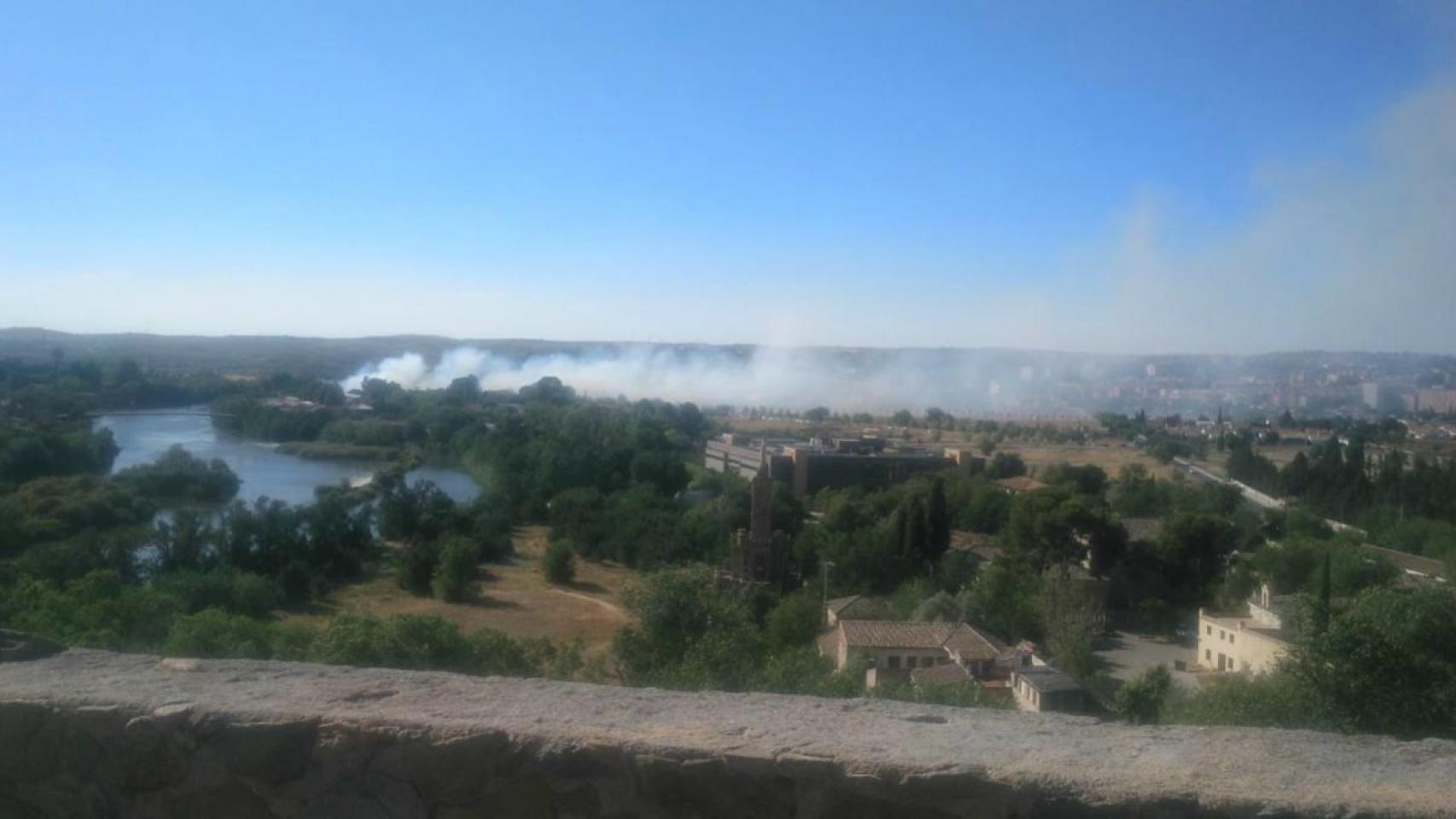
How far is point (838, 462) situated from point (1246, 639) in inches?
667

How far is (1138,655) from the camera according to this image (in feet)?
48.2

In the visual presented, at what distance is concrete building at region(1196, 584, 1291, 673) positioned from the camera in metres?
11.1

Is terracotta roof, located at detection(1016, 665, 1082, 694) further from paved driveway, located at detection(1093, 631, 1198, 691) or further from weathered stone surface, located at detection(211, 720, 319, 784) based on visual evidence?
weathered stone surface, located at detection(211, 720, 319, 784)

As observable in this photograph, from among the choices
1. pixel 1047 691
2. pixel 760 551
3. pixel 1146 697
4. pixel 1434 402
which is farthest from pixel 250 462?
pixel 1434 402

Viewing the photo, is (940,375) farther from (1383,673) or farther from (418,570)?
(1383,673)

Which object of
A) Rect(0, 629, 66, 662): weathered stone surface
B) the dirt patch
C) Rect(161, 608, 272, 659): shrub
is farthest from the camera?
the dirt patch

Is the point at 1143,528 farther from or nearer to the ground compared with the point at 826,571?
farther from the ground

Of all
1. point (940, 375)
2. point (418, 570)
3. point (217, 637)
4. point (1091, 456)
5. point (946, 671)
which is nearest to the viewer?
point (217, 637)

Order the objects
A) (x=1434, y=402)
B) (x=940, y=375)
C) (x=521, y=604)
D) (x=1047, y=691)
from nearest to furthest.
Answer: (x=1047, y=691)
(x=521, y=604)
(x=1434, y=402)
(x=940, y=375)

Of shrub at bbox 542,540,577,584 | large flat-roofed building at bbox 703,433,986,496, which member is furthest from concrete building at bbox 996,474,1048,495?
shrub at bbox 542,540,577,584

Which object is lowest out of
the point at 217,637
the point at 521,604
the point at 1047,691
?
the point at 521,604

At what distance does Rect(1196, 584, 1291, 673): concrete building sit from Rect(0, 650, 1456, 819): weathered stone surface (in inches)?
365

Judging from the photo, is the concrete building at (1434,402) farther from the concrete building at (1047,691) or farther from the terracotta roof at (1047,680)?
the concrete building at (1047,691)

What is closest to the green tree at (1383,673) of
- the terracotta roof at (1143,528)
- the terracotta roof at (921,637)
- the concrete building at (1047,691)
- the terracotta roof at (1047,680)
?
the concrete building at (1047,691)
